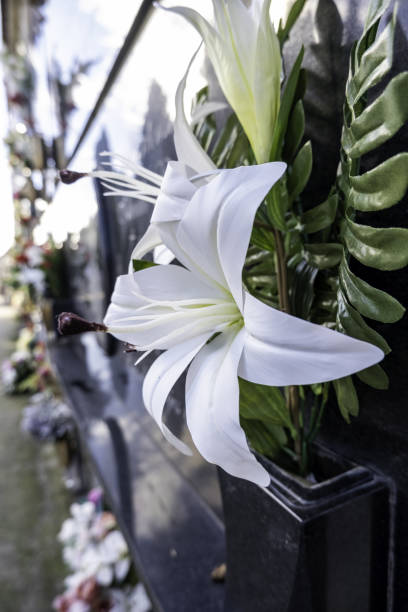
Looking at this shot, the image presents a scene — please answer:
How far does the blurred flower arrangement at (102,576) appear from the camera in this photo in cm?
98

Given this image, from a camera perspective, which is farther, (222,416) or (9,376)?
(9,376)

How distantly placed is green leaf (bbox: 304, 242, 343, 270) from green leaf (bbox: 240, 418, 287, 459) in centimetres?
15

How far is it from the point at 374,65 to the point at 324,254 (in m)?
0.14

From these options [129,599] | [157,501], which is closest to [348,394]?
[157,501]

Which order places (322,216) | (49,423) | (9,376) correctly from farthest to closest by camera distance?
(9,376)
(49,423)
(322,216)

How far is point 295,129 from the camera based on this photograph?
32cm

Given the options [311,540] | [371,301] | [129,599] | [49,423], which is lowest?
[49,423]

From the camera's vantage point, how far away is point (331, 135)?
40 cm

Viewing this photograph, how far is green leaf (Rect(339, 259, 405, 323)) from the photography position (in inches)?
8.9

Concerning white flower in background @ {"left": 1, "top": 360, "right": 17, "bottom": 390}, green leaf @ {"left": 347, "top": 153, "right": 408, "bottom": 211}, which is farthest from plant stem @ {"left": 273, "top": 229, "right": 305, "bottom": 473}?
white flower in background @ {"left": 1, "top": 360, "right": 17, "bottom": 390}

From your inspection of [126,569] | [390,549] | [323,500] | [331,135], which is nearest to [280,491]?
[323,500]

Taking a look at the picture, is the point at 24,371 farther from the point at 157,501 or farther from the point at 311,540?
the point at 311,540

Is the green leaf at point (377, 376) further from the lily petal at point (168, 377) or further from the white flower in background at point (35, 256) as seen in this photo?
the white flower in background at point (35, 256)

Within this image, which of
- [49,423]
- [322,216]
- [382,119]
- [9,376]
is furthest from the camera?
[9,376]
